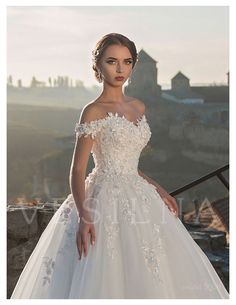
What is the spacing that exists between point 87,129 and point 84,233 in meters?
0.58

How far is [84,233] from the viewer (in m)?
2.97

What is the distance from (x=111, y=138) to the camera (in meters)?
3.17

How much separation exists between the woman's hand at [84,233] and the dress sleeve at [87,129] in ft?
1.48

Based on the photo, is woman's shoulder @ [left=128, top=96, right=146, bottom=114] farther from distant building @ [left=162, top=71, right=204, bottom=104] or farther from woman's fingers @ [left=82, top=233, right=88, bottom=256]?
distant building @ [left=162, top=71, right=204, bottom=104]

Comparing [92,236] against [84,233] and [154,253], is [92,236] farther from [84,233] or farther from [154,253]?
[154,253]

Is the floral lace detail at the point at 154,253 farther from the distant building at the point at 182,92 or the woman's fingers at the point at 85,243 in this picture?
the distant building at the point at 182,92

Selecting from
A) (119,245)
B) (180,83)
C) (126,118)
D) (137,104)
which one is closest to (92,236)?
(119,245)

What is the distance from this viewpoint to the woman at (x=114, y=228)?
2949 millimetres

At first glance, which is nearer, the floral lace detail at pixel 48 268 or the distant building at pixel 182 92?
the floral lace detail at pixel 48 268

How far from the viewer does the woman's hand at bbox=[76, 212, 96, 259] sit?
9.73ft

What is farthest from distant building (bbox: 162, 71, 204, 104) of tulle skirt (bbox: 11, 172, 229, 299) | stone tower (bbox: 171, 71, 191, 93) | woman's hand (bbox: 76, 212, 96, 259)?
woman's hand (bbox: 76, 212, 96, 259)

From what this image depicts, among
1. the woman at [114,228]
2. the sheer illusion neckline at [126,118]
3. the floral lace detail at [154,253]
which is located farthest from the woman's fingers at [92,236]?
the sheer illusion neckline at [126,118]
